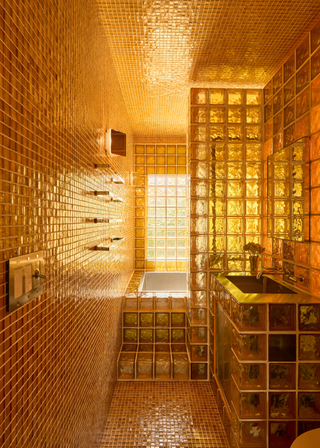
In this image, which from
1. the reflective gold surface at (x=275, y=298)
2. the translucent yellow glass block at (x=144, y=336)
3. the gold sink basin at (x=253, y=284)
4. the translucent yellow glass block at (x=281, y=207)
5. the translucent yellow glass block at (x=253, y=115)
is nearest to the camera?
the reflective gold surface at (x=275, y=298)

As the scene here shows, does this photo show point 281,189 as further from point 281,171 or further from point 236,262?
point 236,262

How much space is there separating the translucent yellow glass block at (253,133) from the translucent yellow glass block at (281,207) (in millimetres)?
696

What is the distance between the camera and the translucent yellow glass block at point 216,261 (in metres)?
2.85

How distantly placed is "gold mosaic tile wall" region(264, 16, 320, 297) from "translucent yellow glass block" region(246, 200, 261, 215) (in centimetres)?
31

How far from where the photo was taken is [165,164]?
4.69 m

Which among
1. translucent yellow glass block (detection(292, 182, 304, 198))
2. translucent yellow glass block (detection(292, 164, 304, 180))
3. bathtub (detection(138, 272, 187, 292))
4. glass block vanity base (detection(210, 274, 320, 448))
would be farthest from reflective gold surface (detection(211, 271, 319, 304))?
bathtub (detection(138, 272, 187, 292))

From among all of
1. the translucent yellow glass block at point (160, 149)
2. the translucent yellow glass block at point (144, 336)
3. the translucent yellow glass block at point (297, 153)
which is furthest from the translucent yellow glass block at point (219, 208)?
the translucent yellow glass block at point (160, 149)

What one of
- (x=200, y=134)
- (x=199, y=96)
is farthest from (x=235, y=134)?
(x=199, y=96)

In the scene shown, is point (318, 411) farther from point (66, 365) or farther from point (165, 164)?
point (165, 164)

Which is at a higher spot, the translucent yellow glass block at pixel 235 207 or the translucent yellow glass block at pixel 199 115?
the translucent yellow glass block at pixel 199 115

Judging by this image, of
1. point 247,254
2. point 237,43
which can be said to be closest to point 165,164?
point 247,254

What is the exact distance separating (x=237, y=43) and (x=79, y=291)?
6.28ft

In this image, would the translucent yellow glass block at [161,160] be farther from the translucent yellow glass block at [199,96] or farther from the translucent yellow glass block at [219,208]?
the translucent yellow glass block at [219,208]

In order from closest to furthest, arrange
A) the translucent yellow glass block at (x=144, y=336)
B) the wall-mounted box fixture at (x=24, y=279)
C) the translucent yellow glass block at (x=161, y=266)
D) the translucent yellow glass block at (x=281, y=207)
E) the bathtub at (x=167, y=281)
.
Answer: the wall-mounted box fixture at (x=24, y=279), the translucent yellow glass block at (x=281, y=207), the translucent yellow glass block at (x=144, y=336), the bathtub at (x=167, y=281), the translucent yellow glass block at (x=161, y=266)
